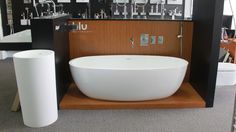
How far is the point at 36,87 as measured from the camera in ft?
8.28

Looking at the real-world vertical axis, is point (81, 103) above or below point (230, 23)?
below

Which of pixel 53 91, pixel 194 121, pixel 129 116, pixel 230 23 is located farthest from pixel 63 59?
pixel 230 23

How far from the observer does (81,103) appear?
314cm

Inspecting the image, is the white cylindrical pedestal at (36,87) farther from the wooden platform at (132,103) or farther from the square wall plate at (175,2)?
the square wall plate at (175,2)

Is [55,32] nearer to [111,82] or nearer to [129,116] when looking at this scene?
[111,82]

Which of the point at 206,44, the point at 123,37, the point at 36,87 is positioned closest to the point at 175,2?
the point at 123,37

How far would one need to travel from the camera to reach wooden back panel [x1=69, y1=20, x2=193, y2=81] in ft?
12.4

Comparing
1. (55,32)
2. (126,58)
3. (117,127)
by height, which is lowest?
(117,127)

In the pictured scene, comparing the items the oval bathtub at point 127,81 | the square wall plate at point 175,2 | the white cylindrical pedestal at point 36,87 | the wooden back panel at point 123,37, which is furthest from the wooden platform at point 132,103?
the square wall plate at point 175,2

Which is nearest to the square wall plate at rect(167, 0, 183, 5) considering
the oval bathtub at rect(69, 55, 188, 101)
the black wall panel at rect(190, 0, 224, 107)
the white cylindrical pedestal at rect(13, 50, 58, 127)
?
the black wall panel at rect(190, 0, 224, 107)

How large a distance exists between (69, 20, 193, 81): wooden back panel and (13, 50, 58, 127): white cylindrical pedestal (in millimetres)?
1145

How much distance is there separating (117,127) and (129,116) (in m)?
0.31

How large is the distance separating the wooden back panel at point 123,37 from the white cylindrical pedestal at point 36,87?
45.1 inches

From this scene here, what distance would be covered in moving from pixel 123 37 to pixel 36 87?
1.75m
